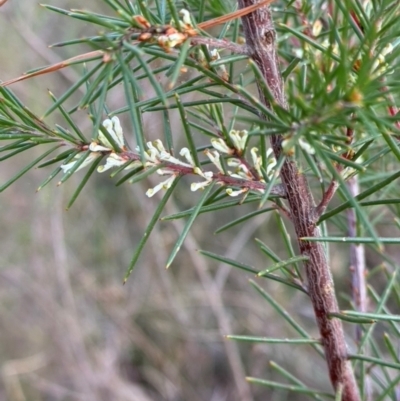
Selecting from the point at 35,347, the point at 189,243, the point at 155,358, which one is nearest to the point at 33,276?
the point at 35,347

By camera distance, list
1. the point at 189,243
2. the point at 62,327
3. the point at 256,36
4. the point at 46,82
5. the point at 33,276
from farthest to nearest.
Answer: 1. the point at 46,82
2. the point at 33,276
3. the point at 62,327
4. the point at 189,243
5. the point at 256,36

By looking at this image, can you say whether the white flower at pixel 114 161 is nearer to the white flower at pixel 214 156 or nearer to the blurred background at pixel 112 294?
the white flower at pixel 214 156

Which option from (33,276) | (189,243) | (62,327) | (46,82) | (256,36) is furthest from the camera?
(46,82)

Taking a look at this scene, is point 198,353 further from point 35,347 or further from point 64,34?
point 64,34

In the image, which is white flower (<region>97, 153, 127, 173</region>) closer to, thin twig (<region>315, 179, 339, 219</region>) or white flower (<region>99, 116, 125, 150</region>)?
white flower (<region>99, 116, 125, 150</region>)

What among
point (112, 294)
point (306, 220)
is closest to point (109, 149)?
point (306, 220)

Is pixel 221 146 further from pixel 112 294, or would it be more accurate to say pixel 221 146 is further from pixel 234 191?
pixel 112 294

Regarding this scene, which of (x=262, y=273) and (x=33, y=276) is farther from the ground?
(x=262, y=273)
